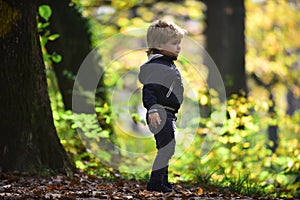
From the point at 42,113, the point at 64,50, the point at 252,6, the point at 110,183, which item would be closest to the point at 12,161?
the point at 42,113

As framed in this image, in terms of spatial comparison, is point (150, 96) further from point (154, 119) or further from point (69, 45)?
point (69, 45)

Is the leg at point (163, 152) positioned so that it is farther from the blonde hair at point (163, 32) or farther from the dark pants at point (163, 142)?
the blonde hair at point (163, 32)

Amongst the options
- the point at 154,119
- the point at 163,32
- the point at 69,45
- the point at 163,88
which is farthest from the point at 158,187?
the point at 69,45

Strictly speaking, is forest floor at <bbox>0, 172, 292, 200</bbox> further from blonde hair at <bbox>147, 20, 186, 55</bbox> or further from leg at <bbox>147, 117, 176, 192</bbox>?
blonde hair at <bbox>147, 20, 186, 55</bbox>

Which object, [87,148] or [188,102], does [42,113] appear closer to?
[87,148]

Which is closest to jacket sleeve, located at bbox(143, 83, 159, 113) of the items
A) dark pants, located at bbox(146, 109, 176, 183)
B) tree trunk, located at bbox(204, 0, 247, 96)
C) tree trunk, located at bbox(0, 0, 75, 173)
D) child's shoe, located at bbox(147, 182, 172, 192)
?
dark pants, located at bbox(146, 109, 176, 183)

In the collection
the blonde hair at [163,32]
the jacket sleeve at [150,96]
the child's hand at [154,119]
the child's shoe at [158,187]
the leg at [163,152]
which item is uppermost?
the blonde hair at [163,32]

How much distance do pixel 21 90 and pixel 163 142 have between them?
6.02 ft

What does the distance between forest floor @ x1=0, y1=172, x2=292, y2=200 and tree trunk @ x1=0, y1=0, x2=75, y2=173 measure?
275 millimetres

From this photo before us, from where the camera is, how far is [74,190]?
16.7 ft

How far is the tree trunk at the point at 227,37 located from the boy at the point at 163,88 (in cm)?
732

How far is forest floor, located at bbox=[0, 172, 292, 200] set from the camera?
15.1ft

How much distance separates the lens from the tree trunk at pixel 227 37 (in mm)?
12641

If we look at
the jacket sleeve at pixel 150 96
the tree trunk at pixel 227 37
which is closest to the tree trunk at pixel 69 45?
the jacket sleeve at pixel 150 96
